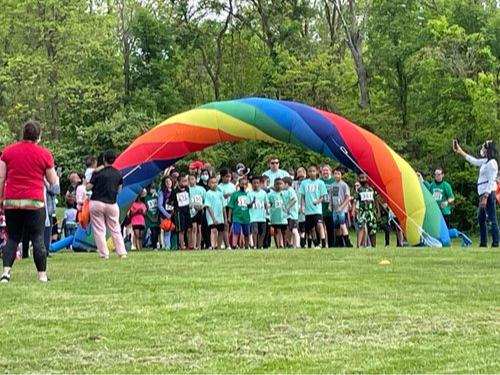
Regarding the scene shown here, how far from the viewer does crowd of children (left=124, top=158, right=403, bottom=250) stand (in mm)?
16766

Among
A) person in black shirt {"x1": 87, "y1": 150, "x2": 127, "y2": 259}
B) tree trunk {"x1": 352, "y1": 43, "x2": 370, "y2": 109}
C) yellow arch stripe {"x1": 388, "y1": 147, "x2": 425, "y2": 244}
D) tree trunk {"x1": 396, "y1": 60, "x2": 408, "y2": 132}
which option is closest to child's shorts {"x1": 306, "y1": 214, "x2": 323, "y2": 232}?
yellow arch stripe {"x1": 388, "y1": 147, "x2": 425, "y2": 244}

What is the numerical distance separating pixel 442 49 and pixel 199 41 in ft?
59.4

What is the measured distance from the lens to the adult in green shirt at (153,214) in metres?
17.5

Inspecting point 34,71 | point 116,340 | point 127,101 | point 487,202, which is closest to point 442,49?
point 487,202

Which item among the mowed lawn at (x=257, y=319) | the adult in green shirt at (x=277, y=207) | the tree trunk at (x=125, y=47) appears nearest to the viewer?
the mowed lawn at (x=257, y=319)

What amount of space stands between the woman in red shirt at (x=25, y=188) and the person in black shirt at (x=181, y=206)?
7.19 metres

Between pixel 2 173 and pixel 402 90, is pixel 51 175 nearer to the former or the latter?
pixel 2 173

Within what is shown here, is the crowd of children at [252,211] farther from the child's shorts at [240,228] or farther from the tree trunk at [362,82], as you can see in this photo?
the tree trunk at [362,82]

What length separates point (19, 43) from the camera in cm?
4647

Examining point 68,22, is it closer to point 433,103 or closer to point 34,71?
point 34,71

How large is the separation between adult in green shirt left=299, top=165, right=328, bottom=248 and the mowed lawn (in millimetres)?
5310

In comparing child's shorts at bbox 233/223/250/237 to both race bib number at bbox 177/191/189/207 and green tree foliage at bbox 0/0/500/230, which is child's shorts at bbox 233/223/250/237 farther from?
green tree foliage at bbox 0/0/500/230

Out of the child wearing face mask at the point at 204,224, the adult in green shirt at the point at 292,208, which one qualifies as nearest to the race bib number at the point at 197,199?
the child wearing face mask at the point at 204,224

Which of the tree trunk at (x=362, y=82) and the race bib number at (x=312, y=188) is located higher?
the tree trunk at (x=362, y=82)
